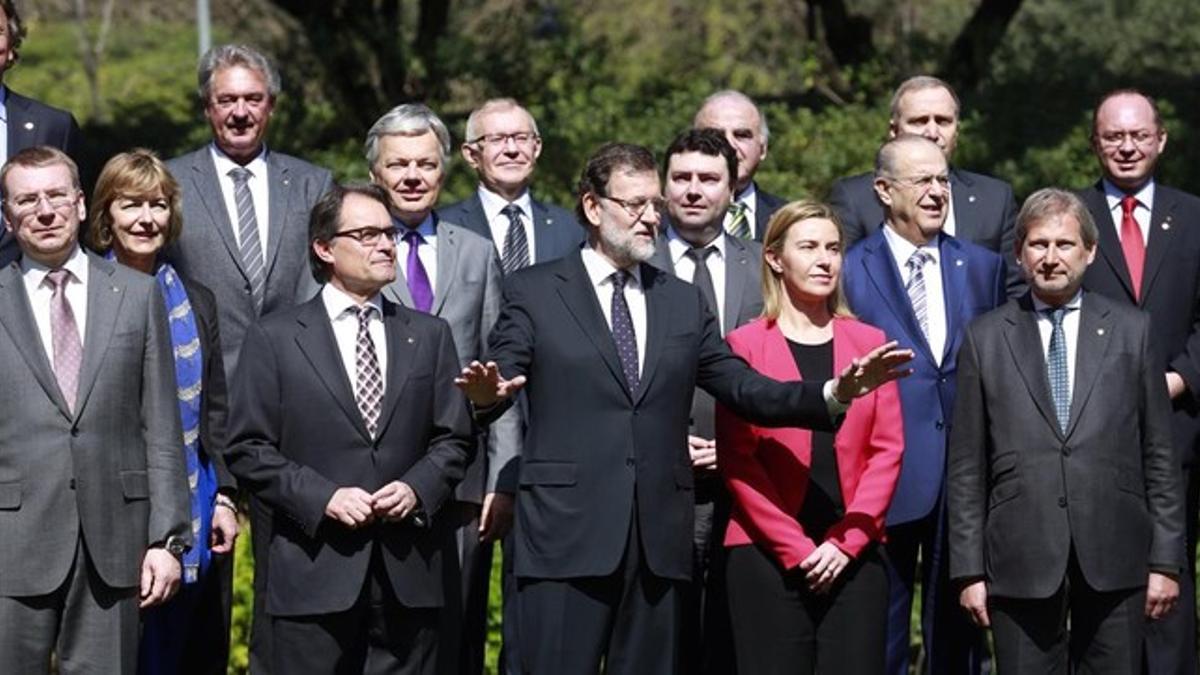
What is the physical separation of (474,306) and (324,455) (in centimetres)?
115

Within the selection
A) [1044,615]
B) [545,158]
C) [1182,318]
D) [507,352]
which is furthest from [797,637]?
[545,158]

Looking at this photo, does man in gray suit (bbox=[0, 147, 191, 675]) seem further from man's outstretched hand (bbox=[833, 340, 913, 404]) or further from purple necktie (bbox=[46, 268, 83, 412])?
man's outstretched hand (bbox=[833, 340, 913, 404])

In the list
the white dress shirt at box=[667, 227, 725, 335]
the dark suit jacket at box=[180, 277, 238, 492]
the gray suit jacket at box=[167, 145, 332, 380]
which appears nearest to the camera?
the dark suit jacket at box=[180, 277, 238, 492]

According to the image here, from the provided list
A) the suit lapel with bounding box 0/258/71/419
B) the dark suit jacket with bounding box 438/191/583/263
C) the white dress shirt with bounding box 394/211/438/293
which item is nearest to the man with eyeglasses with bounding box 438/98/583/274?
the dark suit jacket with bounding box 438/191/583/263

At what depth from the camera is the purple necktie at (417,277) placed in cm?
773

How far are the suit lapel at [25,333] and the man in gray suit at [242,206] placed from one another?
1.01 metres

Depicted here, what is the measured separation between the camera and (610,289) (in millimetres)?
7160

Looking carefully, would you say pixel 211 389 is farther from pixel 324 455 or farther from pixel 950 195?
pixel 950 195

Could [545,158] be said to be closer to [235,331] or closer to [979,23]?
[979,23]

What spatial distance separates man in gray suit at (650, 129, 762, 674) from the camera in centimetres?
→ 766

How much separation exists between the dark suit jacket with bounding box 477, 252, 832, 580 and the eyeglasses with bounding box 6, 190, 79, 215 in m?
1.39

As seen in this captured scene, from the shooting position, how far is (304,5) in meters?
15.4

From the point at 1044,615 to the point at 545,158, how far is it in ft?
22.0

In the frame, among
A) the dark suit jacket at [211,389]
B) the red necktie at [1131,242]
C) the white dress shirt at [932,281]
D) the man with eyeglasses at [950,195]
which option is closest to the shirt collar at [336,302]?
the dark suit jacket at [211,389]
